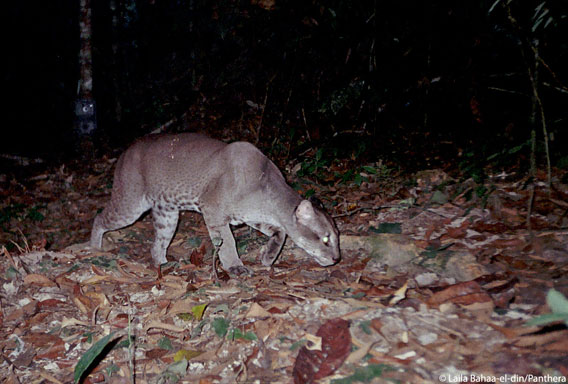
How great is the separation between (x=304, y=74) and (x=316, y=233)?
6.24 metres

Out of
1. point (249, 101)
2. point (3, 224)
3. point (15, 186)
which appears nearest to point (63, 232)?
point (3, 224)

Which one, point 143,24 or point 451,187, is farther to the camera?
point 143,24

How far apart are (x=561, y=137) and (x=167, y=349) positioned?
5.72 meters

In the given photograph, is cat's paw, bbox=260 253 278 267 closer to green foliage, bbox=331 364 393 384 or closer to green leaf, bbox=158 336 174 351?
green leaf, bbox=158 336 174 351

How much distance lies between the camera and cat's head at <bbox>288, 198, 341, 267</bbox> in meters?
4.73

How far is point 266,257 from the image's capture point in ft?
16.8

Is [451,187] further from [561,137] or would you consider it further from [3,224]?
[3,224]

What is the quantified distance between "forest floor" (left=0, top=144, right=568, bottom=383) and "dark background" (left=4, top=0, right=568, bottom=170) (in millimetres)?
1395

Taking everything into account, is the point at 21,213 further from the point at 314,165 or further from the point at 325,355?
the point at 325,355

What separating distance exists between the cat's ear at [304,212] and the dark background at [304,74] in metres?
2.52

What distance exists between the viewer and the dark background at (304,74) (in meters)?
6.90

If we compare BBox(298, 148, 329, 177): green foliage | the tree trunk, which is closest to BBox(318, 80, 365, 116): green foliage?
BBox(298, 148, 329, 177): green foliage

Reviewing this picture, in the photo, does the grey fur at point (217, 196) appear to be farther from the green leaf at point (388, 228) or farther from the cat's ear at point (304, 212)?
the green leaf at point (388, 228)

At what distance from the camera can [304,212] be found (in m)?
4.99
